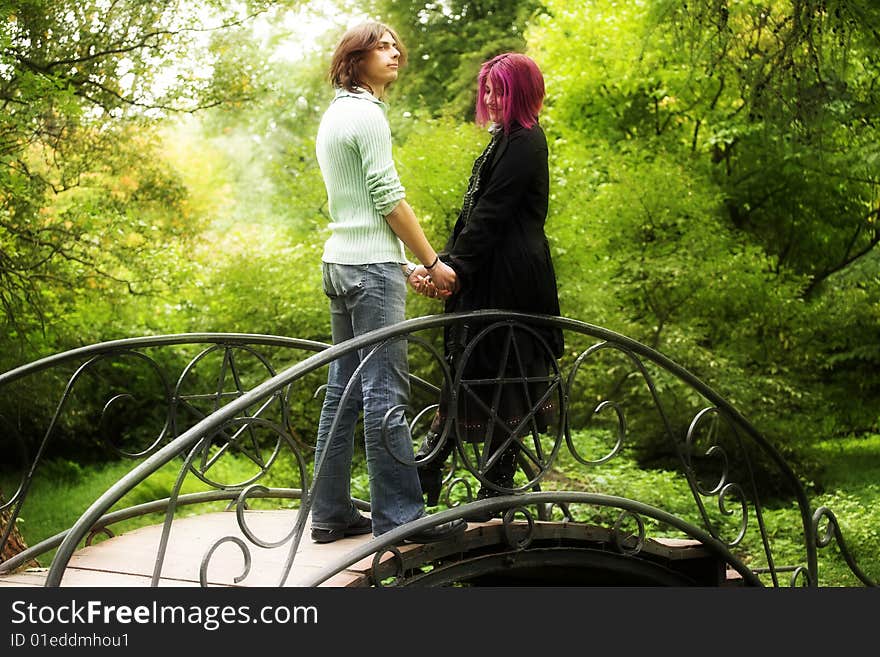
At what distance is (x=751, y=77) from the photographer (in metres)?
7.05

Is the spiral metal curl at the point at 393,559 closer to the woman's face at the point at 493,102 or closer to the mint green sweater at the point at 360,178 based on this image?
the mint green sweater at the point at 360,178

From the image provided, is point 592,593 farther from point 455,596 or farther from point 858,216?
point 858,216

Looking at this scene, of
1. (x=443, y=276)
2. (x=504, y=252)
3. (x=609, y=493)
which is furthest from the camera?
(x=609, y=493)

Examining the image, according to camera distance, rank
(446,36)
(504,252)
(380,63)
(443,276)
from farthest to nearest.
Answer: (446,36) → (504,252) → (443,276) → (380,63)

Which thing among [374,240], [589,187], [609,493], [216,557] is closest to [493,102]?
[374,240]

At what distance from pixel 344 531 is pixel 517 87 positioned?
1859mm

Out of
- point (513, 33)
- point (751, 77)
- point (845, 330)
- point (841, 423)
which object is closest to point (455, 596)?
point (751, 77)

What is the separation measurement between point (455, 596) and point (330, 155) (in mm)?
1622

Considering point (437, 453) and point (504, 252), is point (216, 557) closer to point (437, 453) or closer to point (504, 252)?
point (437, 453)

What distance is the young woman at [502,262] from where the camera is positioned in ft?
13.4

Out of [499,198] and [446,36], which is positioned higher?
[446,36]

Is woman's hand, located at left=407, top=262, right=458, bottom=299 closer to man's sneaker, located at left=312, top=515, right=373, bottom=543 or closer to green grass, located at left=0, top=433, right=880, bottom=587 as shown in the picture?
man's sneaker, located at left=312, top=515, right=373, bottom=543

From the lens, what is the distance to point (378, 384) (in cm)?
386

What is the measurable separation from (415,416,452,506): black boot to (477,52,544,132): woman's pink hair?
48.3 inches
